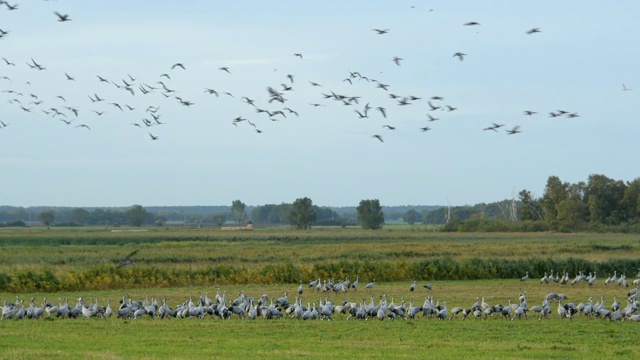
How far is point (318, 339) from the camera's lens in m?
22.2

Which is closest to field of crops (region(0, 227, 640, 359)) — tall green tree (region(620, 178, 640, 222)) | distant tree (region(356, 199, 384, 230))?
tall green tree (region(620, 178, 640, 222))

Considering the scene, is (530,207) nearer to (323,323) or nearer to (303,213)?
(303,213)

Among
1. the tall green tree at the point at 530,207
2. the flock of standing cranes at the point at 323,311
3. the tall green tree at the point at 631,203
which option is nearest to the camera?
the flock of standing cranes at the point at 323,311

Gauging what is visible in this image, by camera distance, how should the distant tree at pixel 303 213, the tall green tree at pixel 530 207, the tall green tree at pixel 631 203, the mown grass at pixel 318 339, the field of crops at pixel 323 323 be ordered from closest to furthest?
the mown grass at pixel 318 339, the field of crops at pixel 323 323, the tall green tree at pixel 631 203, the tall green tree at pixel 530 207, the distant tree at pixel 303 213

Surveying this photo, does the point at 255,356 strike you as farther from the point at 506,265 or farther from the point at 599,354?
the point at 506,265

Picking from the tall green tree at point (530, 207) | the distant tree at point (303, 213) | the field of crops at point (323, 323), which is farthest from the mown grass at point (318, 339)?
the distant tree at point (303, 213)

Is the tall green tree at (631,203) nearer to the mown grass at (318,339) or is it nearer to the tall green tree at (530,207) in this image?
the tall green tree at (530,207)

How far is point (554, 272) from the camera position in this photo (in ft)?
168

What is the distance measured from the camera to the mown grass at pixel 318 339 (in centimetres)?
1925

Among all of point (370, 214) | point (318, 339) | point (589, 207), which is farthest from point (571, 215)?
point (318, 339)

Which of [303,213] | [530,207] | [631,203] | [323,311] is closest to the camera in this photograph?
[323,311]

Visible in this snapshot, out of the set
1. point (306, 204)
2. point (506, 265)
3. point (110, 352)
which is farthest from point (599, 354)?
point (306, 204)

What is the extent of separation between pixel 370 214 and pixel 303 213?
43.6ft

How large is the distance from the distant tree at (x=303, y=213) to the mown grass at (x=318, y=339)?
15252cm
